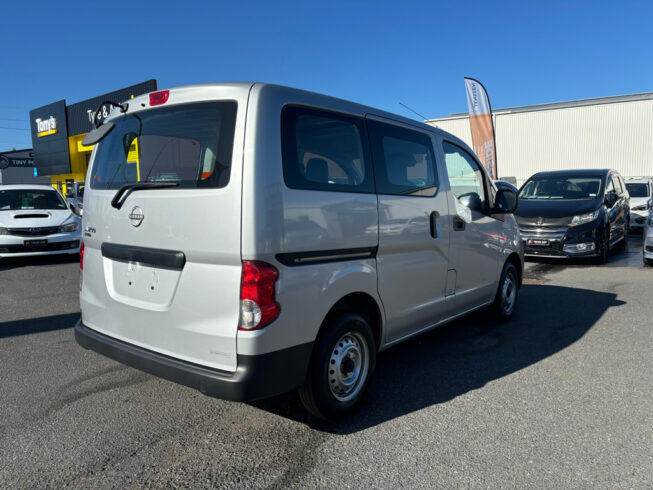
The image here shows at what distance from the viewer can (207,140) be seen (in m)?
2.75

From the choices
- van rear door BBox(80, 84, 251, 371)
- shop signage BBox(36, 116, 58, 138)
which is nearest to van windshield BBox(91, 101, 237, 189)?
van rear door BBox(80, 84, 251, 371)

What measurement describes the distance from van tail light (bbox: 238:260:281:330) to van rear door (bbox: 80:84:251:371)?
5 cm

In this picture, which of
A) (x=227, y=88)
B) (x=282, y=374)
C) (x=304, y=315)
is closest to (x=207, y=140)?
(x=227, y=88)

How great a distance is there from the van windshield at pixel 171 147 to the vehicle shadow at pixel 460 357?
1652 millimetres

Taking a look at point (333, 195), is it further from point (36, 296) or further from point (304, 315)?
point (36, 296)

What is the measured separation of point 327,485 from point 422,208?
6.84 feet

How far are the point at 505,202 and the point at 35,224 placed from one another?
8.63m

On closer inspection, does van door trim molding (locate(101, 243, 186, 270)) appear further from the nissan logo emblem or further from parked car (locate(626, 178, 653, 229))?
parked car (locate(626, 178, 653, 229))

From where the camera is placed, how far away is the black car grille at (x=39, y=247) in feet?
30.2

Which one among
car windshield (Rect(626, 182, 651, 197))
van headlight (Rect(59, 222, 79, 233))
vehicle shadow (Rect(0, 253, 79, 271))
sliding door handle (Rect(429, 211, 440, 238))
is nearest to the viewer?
sliding door handle (Rect(429, 211, 440, 238))

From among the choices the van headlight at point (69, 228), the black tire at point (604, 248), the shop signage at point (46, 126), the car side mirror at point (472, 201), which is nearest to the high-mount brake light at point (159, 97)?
the car side mirror at point (472, 201)

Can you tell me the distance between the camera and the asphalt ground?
258cm

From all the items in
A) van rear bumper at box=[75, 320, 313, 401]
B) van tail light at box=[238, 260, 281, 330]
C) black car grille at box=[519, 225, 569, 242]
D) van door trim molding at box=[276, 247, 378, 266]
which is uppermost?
van door trim molding at box=[276, 247, 378, 266]

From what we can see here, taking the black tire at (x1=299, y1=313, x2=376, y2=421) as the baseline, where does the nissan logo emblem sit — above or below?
above
